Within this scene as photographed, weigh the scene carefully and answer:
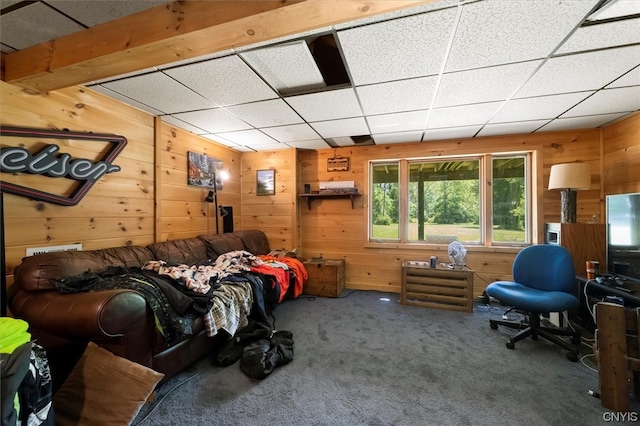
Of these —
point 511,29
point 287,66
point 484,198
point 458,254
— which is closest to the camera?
point 511,29

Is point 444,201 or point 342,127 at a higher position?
point 342,127

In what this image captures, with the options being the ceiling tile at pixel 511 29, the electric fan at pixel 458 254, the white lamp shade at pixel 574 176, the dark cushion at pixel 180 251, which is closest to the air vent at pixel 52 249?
the dark cushion at pixel 180 251

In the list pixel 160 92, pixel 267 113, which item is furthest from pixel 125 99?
pixel 267 113

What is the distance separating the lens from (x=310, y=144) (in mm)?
3873

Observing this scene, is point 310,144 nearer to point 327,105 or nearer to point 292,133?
point 292,133

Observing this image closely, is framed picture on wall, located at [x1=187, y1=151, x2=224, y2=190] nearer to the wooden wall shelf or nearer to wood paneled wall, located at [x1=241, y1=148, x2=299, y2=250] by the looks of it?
wood paneled wall, located at [x1=241, y1=148, x2=299, y2=250]

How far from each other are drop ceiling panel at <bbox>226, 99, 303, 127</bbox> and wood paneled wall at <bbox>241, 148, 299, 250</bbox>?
118 centimetres

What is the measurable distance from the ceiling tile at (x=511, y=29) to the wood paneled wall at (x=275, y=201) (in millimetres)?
2841

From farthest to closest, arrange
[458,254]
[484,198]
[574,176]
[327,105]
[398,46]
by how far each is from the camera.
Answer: [484,198] → [458,254] → [574,176] → [327,105] → [398,46]

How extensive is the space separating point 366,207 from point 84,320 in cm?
341

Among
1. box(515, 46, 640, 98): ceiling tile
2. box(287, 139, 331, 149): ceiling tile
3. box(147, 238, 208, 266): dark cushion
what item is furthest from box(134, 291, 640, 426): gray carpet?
box(287, 139, 331, 149): ceiling tile

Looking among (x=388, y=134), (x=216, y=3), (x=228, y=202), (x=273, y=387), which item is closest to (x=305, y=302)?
(x=273, y=387)

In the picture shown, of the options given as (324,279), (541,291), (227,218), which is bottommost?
(324,279)

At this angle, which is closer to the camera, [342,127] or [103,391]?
[103,391]
